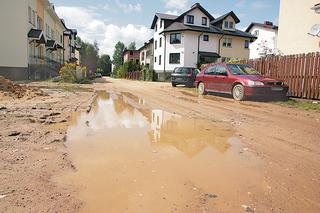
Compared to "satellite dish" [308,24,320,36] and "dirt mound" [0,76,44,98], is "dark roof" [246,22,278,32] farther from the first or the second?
"dirt mound" [0,76,44,98]

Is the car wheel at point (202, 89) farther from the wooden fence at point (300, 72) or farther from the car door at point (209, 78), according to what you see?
the wooden fence at point (300, 72)

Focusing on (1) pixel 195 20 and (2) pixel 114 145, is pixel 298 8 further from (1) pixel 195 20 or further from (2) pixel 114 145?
(1) pixel 195 20

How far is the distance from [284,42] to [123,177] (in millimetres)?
17701

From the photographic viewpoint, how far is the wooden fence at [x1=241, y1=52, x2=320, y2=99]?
1106 centimetres

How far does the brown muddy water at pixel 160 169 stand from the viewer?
2.62 m

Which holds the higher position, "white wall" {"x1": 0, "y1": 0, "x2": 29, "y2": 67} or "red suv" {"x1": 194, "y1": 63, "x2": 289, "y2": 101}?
"white wall" {"x1": 0, "y1": 0, "x2": 29, "y2": 67}

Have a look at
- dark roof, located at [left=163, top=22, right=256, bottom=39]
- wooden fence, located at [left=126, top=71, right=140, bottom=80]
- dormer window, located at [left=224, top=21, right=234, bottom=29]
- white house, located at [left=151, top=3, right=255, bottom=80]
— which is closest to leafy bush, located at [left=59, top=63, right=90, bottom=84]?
white house, located at [left=151, top=3, right=255, bottom=80]

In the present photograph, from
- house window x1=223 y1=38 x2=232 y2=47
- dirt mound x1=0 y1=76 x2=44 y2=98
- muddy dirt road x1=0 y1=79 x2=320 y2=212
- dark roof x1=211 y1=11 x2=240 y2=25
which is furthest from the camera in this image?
dark roof x1=211 y1=11 x2=240 y2=25

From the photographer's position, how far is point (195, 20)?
131 feet

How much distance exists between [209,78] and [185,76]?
24.8 ft

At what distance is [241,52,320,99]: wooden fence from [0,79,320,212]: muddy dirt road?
570 cm

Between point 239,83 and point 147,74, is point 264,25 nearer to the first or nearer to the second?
point 147,74

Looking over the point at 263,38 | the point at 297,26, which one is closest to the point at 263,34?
the point at 263,38

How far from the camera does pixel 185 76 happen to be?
21.2 metres
